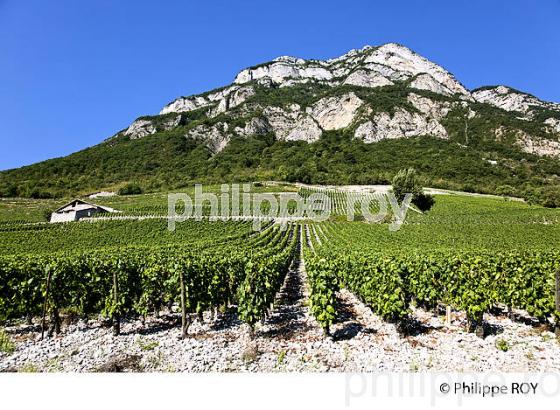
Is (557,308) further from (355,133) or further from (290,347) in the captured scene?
(355,133)

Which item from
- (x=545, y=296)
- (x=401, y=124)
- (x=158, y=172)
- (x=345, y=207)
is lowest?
(x=545, y=296)

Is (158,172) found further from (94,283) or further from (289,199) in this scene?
(94,283)

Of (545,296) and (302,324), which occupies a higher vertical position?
(545,296)

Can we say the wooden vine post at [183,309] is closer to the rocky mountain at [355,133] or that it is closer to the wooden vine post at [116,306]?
the wooden vine post at [116,306]

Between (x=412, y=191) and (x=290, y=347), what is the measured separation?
8217cm

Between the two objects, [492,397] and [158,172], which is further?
[158,172]

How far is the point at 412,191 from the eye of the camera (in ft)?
273

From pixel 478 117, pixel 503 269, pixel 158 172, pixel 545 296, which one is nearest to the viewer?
pixel 545 296

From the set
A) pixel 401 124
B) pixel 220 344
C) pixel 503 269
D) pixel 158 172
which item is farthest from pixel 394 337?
pixel 401 124

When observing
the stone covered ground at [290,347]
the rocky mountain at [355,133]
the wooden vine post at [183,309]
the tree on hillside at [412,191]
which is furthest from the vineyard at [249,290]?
the rocky mountain at [355,133]

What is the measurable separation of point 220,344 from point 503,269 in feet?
36.5

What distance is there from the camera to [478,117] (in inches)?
6250

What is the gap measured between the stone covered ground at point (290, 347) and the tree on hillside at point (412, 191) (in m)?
75.2

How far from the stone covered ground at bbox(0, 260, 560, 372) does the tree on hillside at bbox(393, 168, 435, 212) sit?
7520 cm
